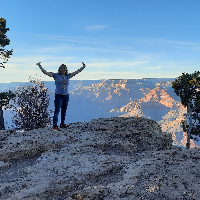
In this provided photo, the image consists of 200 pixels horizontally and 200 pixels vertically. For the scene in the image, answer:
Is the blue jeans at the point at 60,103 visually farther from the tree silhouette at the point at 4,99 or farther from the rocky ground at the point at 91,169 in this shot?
the tree silhouette at the point at 4,99

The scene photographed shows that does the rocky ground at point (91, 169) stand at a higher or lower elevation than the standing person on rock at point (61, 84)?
lower

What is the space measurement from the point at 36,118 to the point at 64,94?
13.0m

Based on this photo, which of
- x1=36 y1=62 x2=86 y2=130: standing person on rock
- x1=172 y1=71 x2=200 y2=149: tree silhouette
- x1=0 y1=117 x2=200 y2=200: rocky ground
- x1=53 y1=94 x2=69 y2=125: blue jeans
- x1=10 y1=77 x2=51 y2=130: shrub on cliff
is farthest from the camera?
x1=172 y1=71 x2=200 y2=149: tree silhouette

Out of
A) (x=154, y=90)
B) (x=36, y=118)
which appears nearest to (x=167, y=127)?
(x=154, y=90)

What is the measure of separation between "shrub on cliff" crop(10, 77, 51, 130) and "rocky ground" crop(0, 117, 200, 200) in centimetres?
1251

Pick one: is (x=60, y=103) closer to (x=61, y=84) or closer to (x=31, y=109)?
(x=61, y=84)

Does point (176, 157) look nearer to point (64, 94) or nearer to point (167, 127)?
point (64, 94)

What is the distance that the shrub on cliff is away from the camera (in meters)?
18.8

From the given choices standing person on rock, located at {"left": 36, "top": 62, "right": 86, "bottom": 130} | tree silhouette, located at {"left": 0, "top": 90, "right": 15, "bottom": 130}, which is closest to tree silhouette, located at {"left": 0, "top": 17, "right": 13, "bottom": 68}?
tree silhouette, located at {"left": 0, "top": 90, "right": 15, "bottom": 130}

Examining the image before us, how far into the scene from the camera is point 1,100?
17.5m

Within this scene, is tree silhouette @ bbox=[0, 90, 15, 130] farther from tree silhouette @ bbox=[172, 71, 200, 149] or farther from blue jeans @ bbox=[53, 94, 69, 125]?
tree silhouette @ bbox=[172, 71, 200, 149]

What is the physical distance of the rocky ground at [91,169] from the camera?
273cm

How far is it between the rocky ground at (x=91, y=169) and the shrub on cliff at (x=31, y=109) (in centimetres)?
1251

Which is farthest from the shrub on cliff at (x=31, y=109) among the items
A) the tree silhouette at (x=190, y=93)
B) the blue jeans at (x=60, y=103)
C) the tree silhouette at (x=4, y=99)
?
the tree silhouette at (x=190, y=93)
